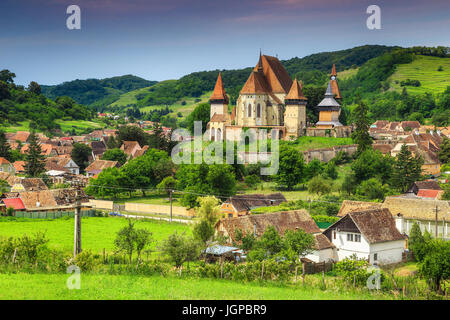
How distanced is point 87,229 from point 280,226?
13858mm

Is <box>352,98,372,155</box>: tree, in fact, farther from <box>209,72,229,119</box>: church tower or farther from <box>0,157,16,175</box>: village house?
<box>0,157,16,175</box>: village house

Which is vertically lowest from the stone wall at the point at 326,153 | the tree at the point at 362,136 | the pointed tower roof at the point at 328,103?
the stone wall at the point at 326,153

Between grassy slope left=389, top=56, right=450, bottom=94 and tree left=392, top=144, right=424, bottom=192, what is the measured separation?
233ft

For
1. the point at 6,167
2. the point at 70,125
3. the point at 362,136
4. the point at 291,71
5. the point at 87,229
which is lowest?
the point at 87,229

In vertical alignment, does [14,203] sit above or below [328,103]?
below

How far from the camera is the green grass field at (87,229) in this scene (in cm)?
3102

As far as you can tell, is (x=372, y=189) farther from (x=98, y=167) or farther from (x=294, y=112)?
(x=98, y=167)

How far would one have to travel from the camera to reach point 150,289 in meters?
15.8

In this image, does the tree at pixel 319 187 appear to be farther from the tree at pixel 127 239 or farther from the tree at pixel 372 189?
the tree at pixel 127 239

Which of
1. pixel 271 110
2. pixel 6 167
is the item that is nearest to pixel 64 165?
pixel 6 167

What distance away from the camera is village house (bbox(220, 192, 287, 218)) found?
39.0m

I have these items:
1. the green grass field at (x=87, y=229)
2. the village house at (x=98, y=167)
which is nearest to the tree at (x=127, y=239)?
the green grass field at (x=87, y=229)

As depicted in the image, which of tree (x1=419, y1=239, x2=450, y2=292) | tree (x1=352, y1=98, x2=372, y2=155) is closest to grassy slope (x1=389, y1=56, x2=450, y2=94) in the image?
tree (x1=352, y1=98, x2=372, y2=155)

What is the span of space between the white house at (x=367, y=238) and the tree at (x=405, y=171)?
1882 cm
